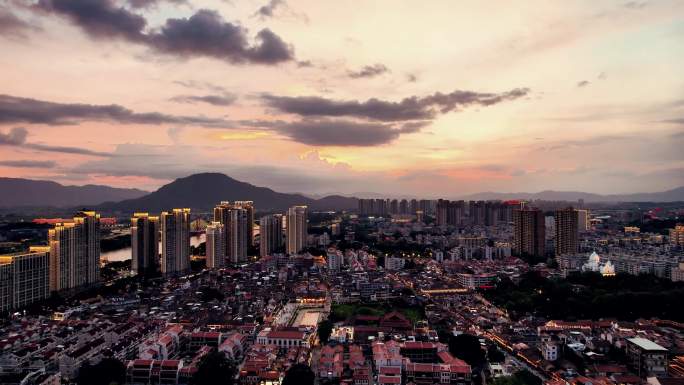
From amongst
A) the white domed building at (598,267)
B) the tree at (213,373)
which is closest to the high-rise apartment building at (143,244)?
the tree at (213,373)

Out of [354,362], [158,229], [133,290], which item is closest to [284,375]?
[354,362]

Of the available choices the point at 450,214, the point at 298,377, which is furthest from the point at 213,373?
the point at 450,214

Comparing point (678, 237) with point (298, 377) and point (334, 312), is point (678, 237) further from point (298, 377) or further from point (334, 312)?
point (298, 377)

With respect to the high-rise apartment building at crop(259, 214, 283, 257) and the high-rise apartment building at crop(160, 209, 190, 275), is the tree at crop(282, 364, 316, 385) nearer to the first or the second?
the high-rise apartment building at crop(160, 209, 190, 275)

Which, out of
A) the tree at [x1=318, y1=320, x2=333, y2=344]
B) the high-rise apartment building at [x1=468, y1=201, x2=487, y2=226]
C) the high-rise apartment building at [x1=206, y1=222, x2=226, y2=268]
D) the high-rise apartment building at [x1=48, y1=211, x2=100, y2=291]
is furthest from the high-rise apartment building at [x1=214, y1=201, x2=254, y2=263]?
the high-rise apartment building at [x1=468, y1=201, x2=487, y2=226]

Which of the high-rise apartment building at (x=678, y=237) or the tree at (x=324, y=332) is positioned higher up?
the high-rise apartment building at (x=678, y=237)

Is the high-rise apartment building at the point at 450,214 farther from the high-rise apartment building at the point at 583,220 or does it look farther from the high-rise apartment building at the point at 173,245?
the high-rise apartment building at the point at 173,245
